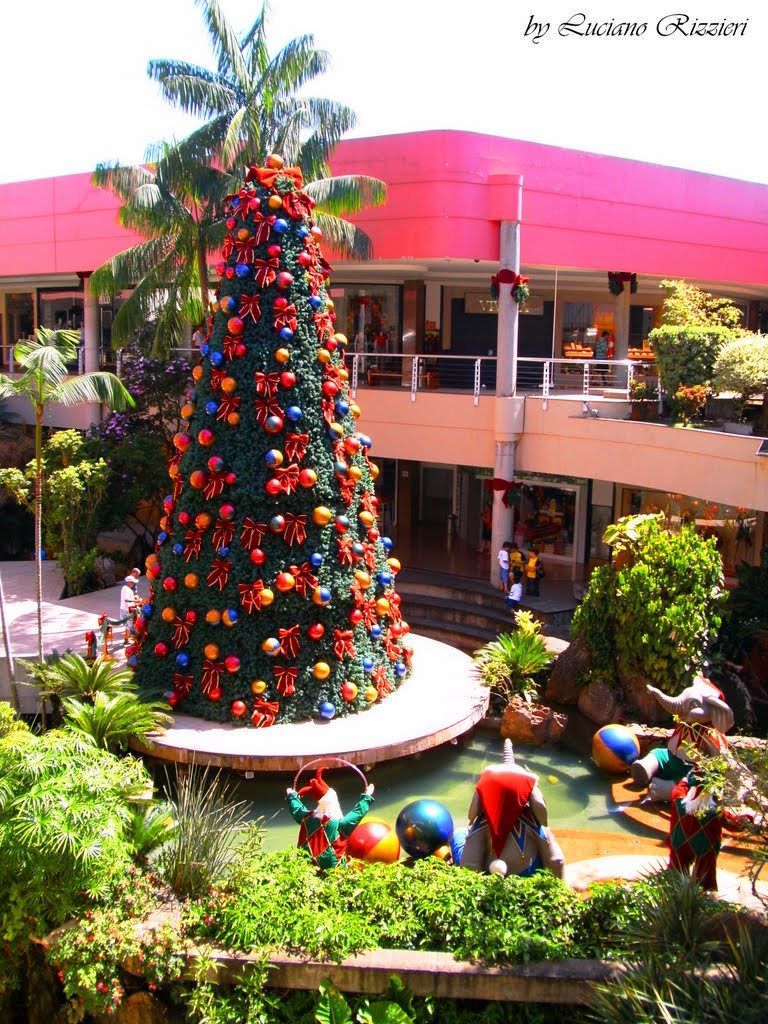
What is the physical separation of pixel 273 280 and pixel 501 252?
745cm

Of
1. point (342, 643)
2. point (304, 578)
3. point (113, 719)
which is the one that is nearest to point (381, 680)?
point (342, 643)

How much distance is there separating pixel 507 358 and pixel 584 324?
368 inches

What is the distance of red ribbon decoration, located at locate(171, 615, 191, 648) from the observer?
1238 cm

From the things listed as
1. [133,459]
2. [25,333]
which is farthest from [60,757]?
[25,333]

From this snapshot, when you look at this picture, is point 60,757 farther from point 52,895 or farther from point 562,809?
point 562,809

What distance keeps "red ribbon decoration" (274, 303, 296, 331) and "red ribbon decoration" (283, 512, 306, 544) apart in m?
2.34

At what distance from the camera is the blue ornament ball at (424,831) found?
9023mm

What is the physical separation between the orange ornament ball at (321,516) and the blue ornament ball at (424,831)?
4198mm

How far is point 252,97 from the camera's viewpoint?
1739 centimetres

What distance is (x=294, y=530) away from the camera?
12.2 m

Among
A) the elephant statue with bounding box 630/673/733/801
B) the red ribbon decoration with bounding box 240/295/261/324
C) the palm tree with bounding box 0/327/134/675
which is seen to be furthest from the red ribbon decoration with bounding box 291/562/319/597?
the elephant statue with bounding box 630/673/733/801

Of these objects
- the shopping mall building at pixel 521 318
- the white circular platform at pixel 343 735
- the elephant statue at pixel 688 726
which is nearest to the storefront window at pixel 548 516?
the shopping mall building at pixel 521 318

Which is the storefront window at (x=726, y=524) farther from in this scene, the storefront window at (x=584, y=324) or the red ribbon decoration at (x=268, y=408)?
the red ribbon decoration at (x=268, y=408)

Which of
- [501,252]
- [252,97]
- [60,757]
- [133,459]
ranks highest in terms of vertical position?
[252,97]
